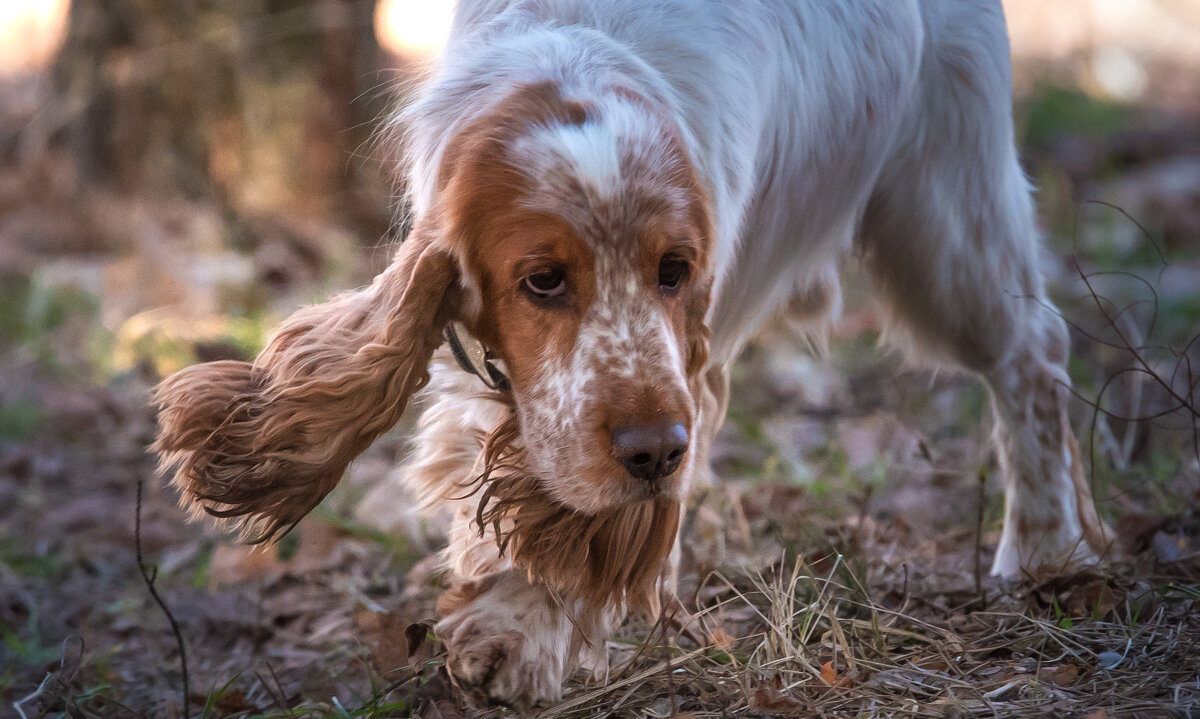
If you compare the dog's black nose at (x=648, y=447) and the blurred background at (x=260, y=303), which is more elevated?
the dog's black nose at (x=648, y=447)

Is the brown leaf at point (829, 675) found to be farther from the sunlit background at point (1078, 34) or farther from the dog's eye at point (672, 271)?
the sunlit background at point (1078, 34)

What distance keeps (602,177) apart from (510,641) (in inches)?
33.5

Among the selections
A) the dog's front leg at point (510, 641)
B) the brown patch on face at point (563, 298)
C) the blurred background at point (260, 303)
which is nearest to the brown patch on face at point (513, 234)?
the brown patch on face at point (563, 298)

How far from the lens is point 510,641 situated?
2.13 metres

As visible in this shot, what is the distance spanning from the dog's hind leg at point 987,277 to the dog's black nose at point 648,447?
1.31 meters

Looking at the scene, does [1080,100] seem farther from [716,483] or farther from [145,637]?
[145,637]

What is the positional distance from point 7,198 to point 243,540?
17.7ft

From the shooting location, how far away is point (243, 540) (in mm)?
2232

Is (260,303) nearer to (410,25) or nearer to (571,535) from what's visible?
(571,535)

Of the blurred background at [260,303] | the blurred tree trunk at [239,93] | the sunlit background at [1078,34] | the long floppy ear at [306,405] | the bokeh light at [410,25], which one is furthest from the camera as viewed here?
the sunlit background at [1078,34]

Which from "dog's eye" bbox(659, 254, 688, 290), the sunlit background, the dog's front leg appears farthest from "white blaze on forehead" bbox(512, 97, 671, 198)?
the sunlit background

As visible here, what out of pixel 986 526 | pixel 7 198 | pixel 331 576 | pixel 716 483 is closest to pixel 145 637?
pixel 331 576

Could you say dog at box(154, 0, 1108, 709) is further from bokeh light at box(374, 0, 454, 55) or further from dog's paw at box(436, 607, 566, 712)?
bokeh light at box(374, 0, 454, 55)

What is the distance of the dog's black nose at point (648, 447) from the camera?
6.10 feet
